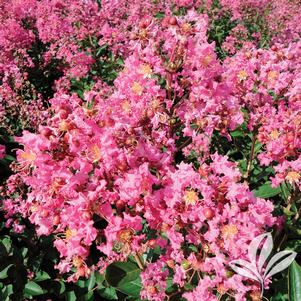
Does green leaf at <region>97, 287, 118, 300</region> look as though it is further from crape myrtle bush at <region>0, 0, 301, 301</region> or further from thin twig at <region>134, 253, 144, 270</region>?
thin twig at <region>134, 253, 144, 270</region>

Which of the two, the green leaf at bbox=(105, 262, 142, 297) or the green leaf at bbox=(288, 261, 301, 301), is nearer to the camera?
the green leaf at bbox=(288, 261, 301, 301)

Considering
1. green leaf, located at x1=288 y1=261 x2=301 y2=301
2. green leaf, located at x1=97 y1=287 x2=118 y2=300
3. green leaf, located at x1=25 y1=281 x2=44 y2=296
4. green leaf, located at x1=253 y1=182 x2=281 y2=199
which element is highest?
green leaf, located at x1=288 y1=261 x2=301 y2=301

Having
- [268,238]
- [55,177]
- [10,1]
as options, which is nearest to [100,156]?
[55,177]

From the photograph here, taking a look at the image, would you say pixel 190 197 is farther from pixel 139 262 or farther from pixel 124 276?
pixel 124 276

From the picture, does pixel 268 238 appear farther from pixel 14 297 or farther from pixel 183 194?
pixel 14 297

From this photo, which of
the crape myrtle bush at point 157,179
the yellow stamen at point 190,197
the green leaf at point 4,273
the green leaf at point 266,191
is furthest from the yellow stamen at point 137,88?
the green leaf at point 4,273

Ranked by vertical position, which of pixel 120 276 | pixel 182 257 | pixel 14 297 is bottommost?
pixel 14 297

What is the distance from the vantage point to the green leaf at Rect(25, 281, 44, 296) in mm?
2365

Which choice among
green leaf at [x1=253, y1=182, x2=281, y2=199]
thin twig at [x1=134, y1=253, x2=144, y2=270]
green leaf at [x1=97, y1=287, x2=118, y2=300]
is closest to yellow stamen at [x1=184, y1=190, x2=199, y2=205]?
thin twig at [x1=134, y1=253, x2=144, y2=270]

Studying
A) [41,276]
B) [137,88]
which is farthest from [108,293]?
[137,88]

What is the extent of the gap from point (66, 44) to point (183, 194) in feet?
12.5

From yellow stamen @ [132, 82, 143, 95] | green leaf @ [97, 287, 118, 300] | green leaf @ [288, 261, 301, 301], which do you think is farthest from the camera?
green leaf @ [97, 287, 118, 300]

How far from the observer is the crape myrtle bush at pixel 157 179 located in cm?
Answer: 141

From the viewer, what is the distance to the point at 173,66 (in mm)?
1961
